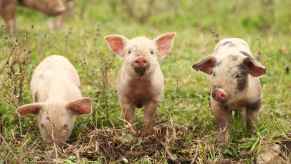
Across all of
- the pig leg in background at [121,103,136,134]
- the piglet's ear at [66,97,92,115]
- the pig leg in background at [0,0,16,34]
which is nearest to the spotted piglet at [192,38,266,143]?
the pig leg in background at [121,103,136,134]

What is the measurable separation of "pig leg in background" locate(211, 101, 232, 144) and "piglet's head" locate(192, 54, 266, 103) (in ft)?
0.91

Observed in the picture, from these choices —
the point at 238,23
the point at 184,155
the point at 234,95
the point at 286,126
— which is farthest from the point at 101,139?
the point at 238,23

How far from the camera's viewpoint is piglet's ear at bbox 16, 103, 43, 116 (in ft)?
20.6

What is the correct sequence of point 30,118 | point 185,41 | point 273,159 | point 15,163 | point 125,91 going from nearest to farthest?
point 15,163, point 273,159, point 125,91, point 30,118, point 185,41

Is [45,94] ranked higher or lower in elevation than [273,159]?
higher

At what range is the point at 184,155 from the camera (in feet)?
20.7

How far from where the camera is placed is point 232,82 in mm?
6191

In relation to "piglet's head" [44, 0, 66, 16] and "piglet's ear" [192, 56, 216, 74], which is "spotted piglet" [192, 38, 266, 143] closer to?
"piglet's ear" [192, 56, 216, 74]

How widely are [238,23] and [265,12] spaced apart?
650mm

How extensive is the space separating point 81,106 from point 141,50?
0.78 meters

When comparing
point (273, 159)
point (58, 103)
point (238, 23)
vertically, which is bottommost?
point (273, 159)

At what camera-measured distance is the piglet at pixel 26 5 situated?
394 inches

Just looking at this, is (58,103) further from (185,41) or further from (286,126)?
(185,41)

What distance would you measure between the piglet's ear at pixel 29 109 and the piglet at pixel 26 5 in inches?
150
